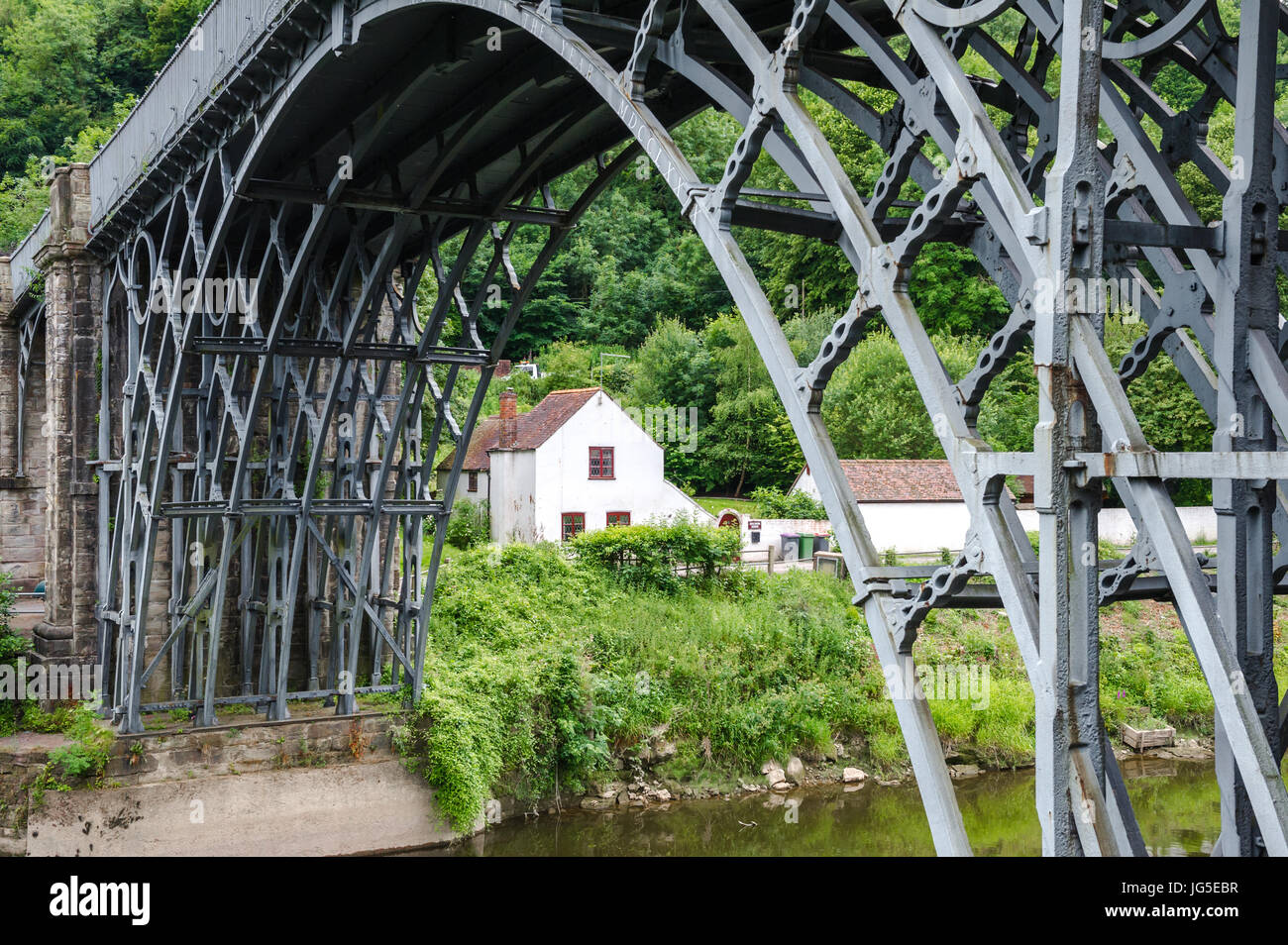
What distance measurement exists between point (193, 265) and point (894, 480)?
714 inches

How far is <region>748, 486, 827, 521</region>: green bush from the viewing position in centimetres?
3142

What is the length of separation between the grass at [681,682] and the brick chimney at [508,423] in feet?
25.6

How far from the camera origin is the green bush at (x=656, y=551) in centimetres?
2344

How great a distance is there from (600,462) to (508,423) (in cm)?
257

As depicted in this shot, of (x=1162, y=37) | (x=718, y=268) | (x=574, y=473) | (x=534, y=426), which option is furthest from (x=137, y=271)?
(x=534, y=426)

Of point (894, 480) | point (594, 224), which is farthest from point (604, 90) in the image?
point (594, 224)

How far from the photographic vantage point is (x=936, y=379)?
4527 millimetres

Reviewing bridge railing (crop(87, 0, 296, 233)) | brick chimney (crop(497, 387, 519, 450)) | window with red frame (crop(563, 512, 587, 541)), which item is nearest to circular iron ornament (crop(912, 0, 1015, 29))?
bridge railing (crop(87, 0, 296, 233))

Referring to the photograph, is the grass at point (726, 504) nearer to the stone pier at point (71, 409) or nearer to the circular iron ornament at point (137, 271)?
the stone pier at point (71, 409)

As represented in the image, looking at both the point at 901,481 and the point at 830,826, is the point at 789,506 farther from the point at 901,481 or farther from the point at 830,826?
the point at 830,826

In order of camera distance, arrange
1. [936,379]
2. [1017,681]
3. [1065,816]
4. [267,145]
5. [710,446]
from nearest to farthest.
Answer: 1. [1065,816]
2. [936,379]
3. [267,145]
4. [1017,681]
5. [710,446]

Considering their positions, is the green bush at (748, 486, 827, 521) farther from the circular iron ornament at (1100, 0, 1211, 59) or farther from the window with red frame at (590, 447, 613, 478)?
the circular iron ornament at (1100, 0, 1211, 59)

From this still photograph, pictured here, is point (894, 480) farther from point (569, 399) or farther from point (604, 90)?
point (604, 90)

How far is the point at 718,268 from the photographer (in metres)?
5.84
